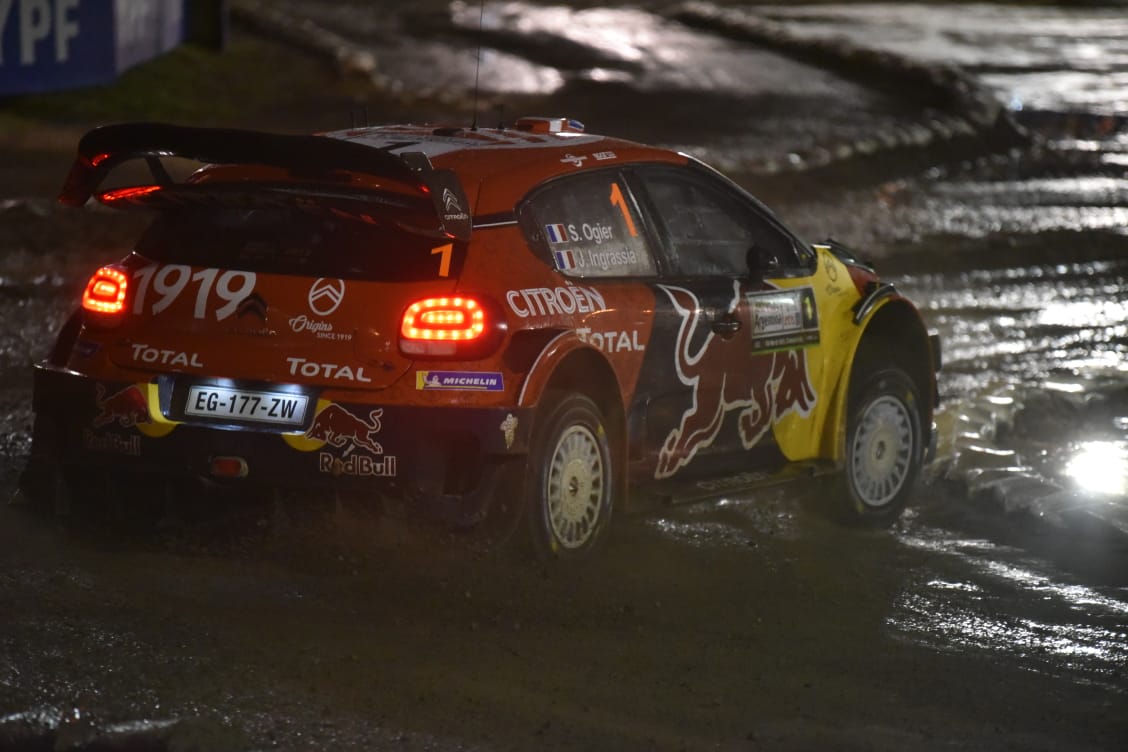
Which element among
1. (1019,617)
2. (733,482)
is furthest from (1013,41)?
(1019,617)

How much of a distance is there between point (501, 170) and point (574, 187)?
0.36 meters

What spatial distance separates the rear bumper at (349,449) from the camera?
6332mm

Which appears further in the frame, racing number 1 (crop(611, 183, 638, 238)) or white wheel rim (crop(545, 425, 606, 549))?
racing number 1 (crop(611, 183, 638, 238))

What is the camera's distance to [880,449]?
862 centimetres

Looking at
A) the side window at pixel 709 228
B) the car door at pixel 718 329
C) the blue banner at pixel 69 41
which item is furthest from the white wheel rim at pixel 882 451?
the blue banner at pixel 69 41

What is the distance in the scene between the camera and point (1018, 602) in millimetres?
7336

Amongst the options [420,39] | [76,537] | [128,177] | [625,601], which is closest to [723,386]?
[625,601]

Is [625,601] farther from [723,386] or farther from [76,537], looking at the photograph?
[76,537]

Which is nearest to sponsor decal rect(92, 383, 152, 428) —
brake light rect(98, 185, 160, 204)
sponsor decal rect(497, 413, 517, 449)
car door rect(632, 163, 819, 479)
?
brake light rect(98, 185, 160, 204)

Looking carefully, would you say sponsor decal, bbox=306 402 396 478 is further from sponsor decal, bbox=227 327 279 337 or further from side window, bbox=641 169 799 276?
side window, bbox=641 169 799 276

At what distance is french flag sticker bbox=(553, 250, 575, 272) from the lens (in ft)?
22.4

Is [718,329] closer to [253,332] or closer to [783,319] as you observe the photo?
[783,319]

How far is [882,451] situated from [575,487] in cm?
221

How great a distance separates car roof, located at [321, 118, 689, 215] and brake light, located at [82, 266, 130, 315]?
94cm
